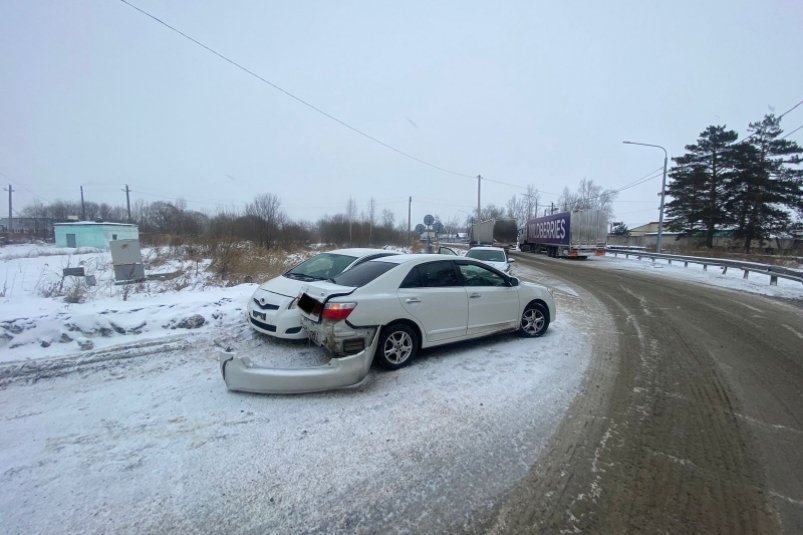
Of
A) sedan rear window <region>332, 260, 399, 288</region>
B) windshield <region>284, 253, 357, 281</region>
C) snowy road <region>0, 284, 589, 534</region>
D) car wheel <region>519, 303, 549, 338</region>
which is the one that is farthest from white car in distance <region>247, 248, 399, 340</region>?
car wheel <region>519, 303, 549, 338</region>

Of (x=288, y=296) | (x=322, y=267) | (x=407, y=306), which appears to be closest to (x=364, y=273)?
(x=407, y=306)

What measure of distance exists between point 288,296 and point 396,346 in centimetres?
219

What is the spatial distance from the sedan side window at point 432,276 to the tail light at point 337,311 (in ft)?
2.89

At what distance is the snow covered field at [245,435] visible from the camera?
246cm

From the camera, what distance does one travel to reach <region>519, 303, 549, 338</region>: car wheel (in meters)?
6.34

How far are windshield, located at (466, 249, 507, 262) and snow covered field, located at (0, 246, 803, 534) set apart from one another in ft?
24.3

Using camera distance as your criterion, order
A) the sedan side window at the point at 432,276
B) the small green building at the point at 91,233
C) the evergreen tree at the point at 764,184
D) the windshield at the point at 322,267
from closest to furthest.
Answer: the sedan side window at the point at 432,276 < the windshield at the point at 322,267 < the evergreen tree at the point at 764,184 < the small green building at the point at 91,233

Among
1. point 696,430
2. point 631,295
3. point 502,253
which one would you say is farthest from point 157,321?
point 631,295

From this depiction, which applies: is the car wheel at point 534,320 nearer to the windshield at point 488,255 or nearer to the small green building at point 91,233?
the windshield at point 488,255

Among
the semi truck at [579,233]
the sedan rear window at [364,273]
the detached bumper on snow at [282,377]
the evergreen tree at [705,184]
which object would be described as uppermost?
the evergreen tree at [705,184]

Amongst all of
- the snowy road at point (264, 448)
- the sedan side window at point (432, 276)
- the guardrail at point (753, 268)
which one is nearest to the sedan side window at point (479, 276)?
the sedan side window at point (432, 276)

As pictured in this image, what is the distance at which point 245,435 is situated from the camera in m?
3.32

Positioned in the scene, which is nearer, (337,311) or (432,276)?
(337,311)

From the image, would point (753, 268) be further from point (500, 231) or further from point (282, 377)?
point (500, 231)
